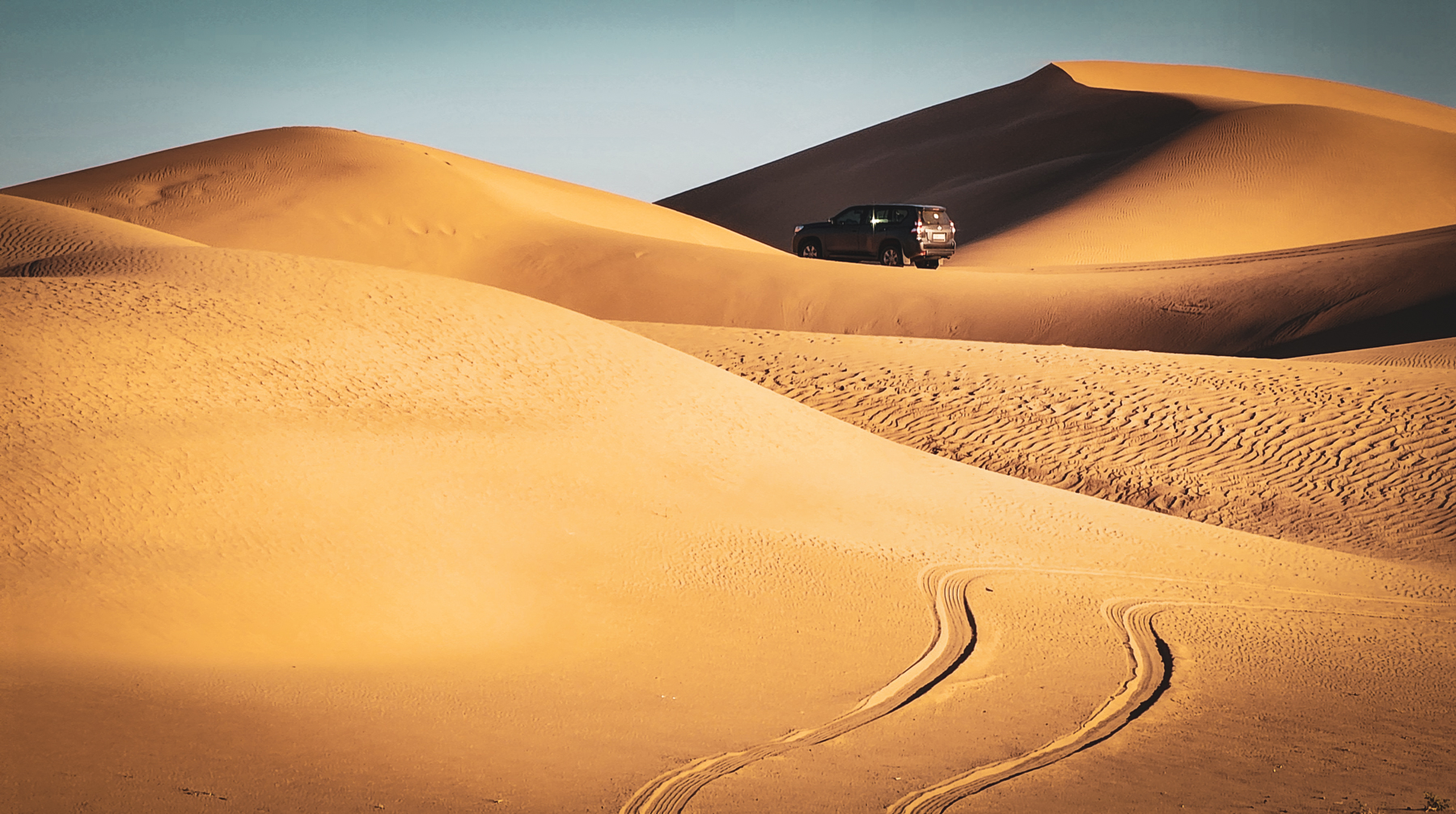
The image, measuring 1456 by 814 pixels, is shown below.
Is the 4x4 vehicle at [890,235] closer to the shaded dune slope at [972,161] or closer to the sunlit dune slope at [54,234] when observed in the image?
the sunlit dune slope at [54,234]

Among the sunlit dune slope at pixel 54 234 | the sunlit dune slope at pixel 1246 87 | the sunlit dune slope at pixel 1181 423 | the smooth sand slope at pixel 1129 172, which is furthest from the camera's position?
the sunlit dune slope at pixel 1246 87

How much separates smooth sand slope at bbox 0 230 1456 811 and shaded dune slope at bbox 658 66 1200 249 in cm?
4095

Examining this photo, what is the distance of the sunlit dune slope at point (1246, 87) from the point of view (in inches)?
2768

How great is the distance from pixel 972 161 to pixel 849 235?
117ft

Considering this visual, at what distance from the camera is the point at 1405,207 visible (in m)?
42.9

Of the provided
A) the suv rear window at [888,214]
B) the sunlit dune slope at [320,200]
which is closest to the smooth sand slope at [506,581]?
the sunlit dune slope at [320,200]

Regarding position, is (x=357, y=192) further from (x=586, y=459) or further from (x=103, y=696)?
(x=103, y=696)

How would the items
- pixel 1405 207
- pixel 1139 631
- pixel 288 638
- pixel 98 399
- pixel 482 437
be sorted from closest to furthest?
pixel 288 638 → pixel 1139 631 → pixel 98 399 → pixel 482 437 → pixel 1405 207

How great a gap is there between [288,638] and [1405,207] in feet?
151

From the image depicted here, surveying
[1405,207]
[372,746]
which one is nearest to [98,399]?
[372,746]

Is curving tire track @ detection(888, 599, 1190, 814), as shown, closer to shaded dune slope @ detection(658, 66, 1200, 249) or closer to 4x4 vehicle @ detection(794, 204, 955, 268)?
4x4 vehicle @ detection(794, 204, 955, 268)

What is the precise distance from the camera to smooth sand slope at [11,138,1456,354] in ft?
75.8

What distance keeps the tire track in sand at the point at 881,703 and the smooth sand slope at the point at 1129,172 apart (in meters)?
31.7

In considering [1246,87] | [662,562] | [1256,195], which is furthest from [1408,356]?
[1246,87]
